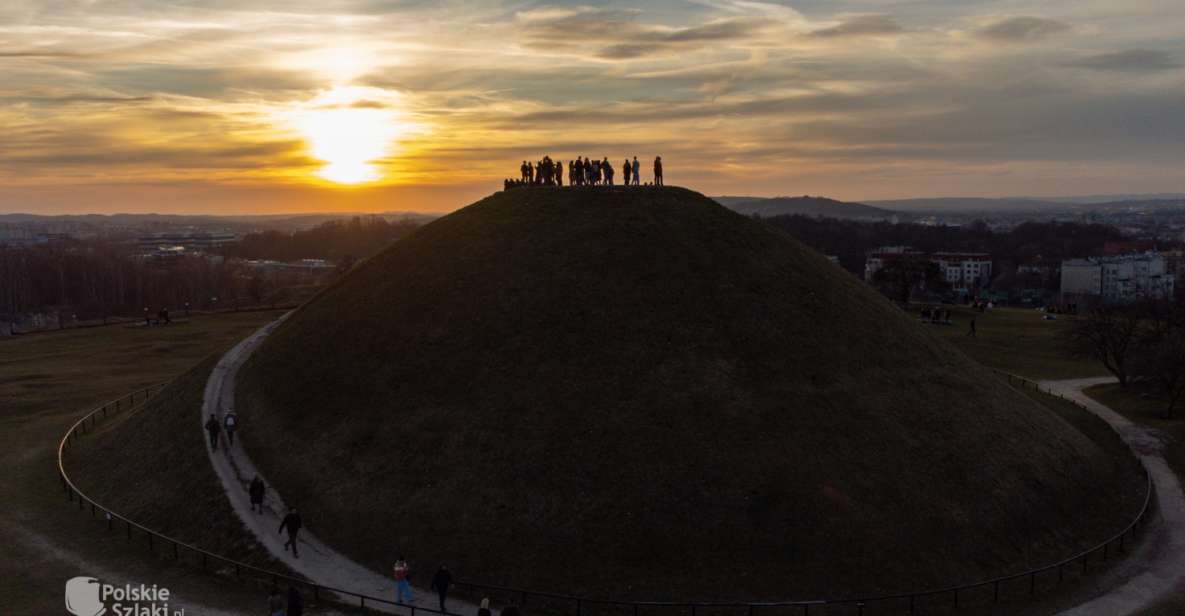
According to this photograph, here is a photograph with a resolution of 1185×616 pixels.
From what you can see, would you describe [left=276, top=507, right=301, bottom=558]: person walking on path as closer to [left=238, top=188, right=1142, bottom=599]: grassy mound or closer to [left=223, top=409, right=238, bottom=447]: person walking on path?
[left=238, top=188, right=1142, bottom=599]: grassy mound

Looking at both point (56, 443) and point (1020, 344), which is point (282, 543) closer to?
point (56, 443)

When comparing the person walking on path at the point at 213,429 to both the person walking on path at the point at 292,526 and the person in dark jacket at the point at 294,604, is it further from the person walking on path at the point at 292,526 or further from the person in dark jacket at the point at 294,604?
the person in dark jacket at the point at 294,604

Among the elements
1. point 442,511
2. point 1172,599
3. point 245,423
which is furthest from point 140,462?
point 1172,599

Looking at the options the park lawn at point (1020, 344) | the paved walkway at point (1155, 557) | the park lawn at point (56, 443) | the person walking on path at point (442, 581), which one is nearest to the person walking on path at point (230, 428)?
the park lawn at point (56, 443)

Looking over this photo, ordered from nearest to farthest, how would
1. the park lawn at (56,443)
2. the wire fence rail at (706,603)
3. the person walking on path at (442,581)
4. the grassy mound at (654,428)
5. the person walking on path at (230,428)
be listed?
the person walking on path at (442,581) → the wire fence rail at (706,603) → the park lawn at (56,443) → the grassy mound at (654,428) → the person walking on path at (230,428)

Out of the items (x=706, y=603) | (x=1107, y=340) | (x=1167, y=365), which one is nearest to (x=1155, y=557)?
(x=706, y=603)

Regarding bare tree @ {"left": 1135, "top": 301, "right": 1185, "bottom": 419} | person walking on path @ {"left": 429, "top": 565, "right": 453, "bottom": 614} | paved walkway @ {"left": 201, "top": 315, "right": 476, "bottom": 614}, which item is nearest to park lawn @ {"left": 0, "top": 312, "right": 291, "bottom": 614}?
paved walkway @ {"left": 201, "top": 315, "right": 476, "bottom": 614}

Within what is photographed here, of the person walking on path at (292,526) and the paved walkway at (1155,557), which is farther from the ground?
the person walking on path at (292,526)
